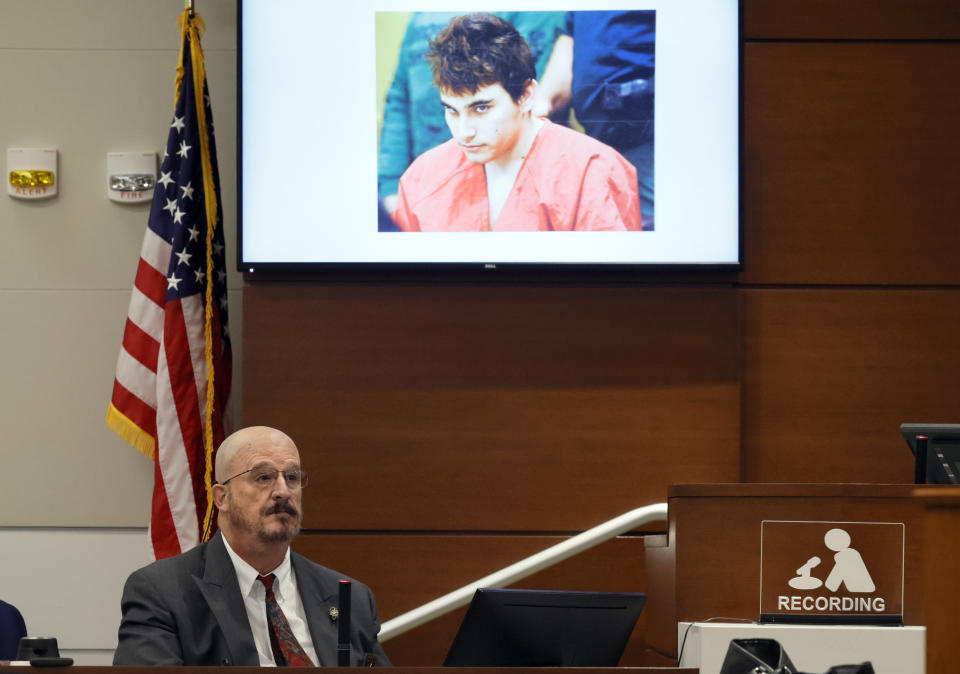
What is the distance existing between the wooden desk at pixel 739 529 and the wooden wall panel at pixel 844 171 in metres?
1.44

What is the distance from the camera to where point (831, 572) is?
283 cm

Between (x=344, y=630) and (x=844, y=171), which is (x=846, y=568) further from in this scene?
(x=844, y=171)

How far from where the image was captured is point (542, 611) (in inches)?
97.3

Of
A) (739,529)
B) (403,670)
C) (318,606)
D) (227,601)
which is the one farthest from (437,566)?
(403,670)

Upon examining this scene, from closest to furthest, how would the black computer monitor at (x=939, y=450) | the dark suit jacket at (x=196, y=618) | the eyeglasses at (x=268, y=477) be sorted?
the dark suit jacket at (x=196, y=618) → the black computer monitor at (x=939, y=450) → the eyeglasses at (x=268, y=477)

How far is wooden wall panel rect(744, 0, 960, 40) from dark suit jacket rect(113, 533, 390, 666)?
2.59 m

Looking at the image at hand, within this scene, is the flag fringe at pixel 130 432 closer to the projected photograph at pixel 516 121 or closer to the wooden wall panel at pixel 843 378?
the projected photograph at pixel 516 121

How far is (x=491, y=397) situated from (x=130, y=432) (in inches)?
49.2

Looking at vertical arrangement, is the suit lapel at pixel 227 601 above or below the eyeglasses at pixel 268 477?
below

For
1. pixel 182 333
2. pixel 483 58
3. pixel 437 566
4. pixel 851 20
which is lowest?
pixel 437 566

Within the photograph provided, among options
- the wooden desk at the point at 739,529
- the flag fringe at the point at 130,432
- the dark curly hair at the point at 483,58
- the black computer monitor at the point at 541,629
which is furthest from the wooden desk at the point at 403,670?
the dark curly hair at the point at 483,58

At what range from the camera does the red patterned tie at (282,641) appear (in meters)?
2.91

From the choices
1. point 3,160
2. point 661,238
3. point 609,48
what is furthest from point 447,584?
point 3,160

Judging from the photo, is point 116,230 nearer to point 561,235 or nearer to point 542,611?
point 561,235
